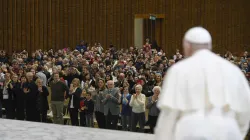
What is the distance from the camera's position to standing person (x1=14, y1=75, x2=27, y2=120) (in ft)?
48.5

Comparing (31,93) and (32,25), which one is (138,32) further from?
(31,93)

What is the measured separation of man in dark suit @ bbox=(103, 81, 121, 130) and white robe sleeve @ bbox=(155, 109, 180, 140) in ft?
28.3

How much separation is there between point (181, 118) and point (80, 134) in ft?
15.8

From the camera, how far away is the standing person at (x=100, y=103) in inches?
525

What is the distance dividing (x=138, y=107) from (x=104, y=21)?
17.7 metres

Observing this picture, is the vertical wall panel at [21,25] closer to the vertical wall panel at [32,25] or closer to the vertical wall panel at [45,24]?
the vertical wall panel at [32,25]

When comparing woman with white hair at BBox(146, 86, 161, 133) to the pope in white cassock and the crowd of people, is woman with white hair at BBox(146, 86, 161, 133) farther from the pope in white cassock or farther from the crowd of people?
the pope in white cassock

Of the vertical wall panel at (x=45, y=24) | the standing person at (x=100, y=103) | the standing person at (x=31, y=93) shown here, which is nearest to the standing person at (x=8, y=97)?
the standing person at (x=31, y=93)

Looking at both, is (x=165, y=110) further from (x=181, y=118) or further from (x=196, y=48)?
(x=196, y=48)

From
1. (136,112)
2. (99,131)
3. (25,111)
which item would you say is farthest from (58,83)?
(99,131)

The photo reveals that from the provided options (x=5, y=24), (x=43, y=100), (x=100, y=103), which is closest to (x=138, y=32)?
(x=5, y=24)

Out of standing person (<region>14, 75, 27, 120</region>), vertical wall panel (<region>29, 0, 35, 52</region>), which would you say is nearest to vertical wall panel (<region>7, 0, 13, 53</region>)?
vertical wall panel (<region>29, 0, 35, 52</region>)

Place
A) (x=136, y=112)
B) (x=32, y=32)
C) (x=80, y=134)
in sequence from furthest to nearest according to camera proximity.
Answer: (x=32, y=32) → (x=136, y=112) → (x=80, y=134)

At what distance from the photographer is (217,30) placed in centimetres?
3009
